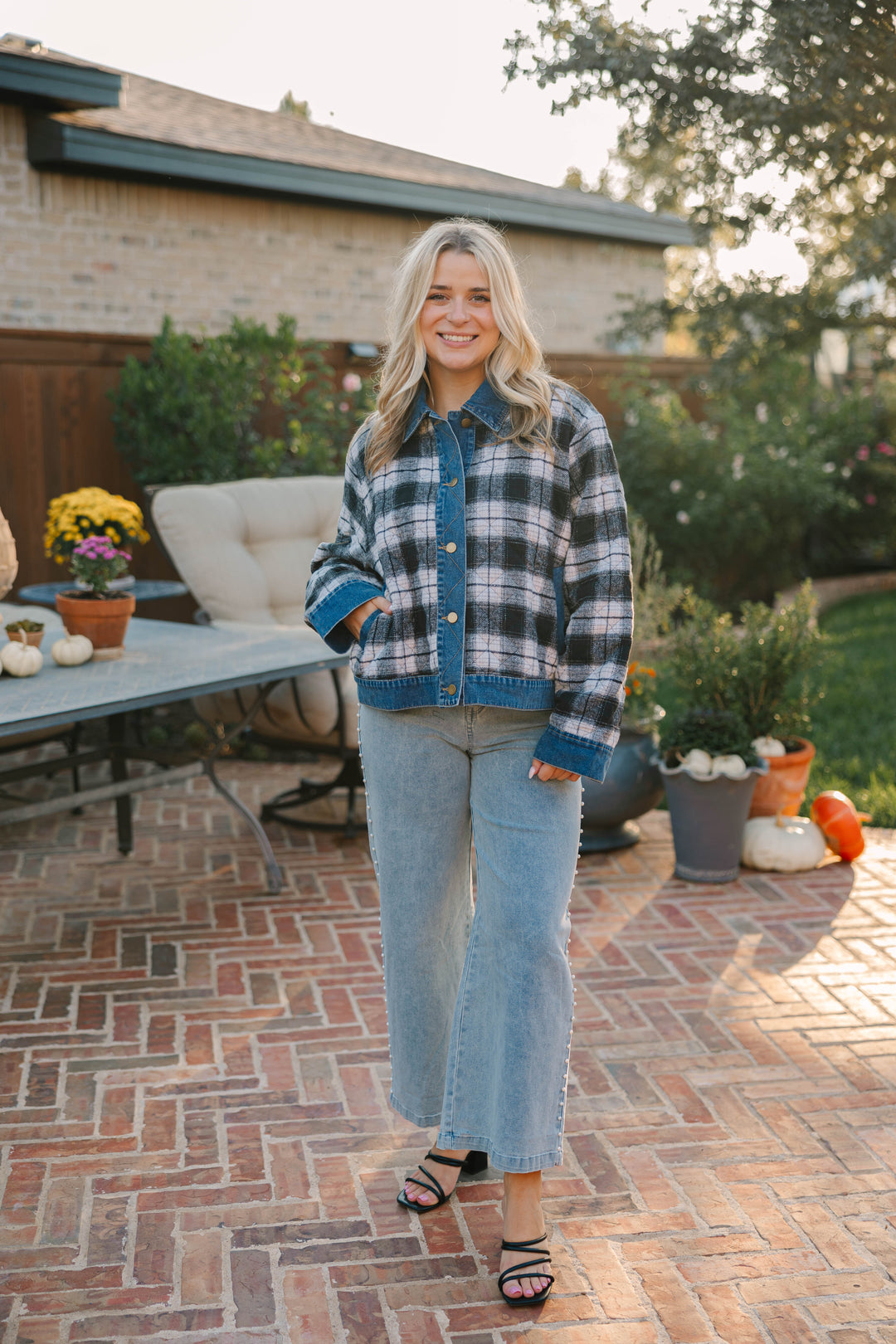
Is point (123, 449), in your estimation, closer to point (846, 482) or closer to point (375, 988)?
point (375, 988)

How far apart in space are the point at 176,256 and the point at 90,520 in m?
4.62

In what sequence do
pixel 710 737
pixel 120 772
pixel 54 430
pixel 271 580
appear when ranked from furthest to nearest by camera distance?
pixel 54 430 → pixel 271 580 → pixel 120 772 → pixel 710 737

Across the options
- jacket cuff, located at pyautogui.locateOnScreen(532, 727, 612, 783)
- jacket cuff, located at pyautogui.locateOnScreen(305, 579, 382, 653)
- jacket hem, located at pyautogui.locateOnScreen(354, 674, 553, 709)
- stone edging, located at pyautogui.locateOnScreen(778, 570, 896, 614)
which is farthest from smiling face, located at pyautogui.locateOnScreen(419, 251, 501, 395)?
stone edging, located at pyautogui.locateOnScreen(778, 570, 896, 614)

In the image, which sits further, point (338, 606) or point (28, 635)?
point (28, 635)

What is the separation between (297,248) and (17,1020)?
7.07 metres

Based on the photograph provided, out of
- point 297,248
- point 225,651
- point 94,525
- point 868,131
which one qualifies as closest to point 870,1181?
point 225,651

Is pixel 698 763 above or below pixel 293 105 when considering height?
below

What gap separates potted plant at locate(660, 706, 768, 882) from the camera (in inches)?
185

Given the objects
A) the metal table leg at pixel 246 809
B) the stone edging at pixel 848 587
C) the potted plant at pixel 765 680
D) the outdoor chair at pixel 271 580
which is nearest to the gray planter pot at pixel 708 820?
the potted plant at pixel 765 680

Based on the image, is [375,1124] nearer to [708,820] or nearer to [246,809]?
[246,809]

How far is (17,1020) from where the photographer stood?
3662 millimetres

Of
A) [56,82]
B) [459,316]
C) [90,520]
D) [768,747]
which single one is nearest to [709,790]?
[768,747]

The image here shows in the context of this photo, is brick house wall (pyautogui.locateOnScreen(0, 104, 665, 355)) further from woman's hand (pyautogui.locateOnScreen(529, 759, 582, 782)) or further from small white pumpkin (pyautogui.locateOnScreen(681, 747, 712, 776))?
woman's hand (pyautogui.locateOnScreen(529, 759, 582, 782))

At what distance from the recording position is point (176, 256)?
8.45 meters
